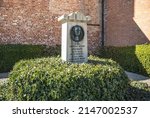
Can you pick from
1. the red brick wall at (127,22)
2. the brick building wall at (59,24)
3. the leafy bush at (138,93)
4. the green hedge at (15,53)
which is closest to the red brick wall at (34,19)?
the brick building wall at (59,24)

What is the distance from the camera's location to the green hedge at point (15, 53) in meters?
13.7

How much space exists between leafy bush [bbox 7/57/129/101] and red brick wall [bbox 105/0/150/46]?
27.0 feet

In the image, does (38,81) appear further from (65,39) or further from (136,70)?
(136,70)

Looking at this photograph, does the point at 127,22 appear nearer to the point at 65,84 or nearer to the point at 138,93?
the point at 138,93

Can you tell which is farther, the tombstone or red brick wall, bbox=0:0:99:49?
red brick wall, bbox=0:0:99:49

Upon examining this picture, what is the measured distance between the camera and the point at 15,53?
14.1m

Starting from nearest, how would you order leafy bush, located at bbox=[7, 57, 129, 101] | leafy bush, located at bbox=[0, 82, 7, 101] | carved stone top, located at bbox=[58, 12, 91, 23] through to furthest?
leafy bush, located at bbox=[7, 57, 129, 101] < leafy bush, located at bbox=[0, 82, 7, 101] < carved stone top, located at bbox=[58, 12, 91, 23]

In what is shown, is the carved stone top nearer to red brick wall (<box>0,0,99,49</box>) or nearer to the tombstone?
the tombstone

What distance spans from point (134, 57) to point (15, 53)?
5.23 m

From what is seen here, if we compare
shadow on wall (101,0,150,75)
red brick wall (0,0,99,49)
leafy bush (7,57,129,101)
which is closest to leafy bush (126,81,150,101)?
leafy bush (7,57,129,101)

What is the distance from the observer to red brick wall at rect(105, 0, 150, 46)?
51.4ft

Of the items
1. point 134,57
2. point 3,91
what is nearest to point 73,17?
point 3,91

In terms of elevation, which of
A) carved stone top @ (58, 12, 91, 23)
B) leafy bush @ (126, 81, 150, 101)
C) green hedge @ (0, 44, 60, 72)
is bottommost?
leafy bush @ (126, 81, 150, 101)

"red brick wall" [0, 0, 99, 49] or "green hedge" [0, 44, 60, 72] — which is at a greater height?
"red brick wall" [0, 0, 99, 49]
